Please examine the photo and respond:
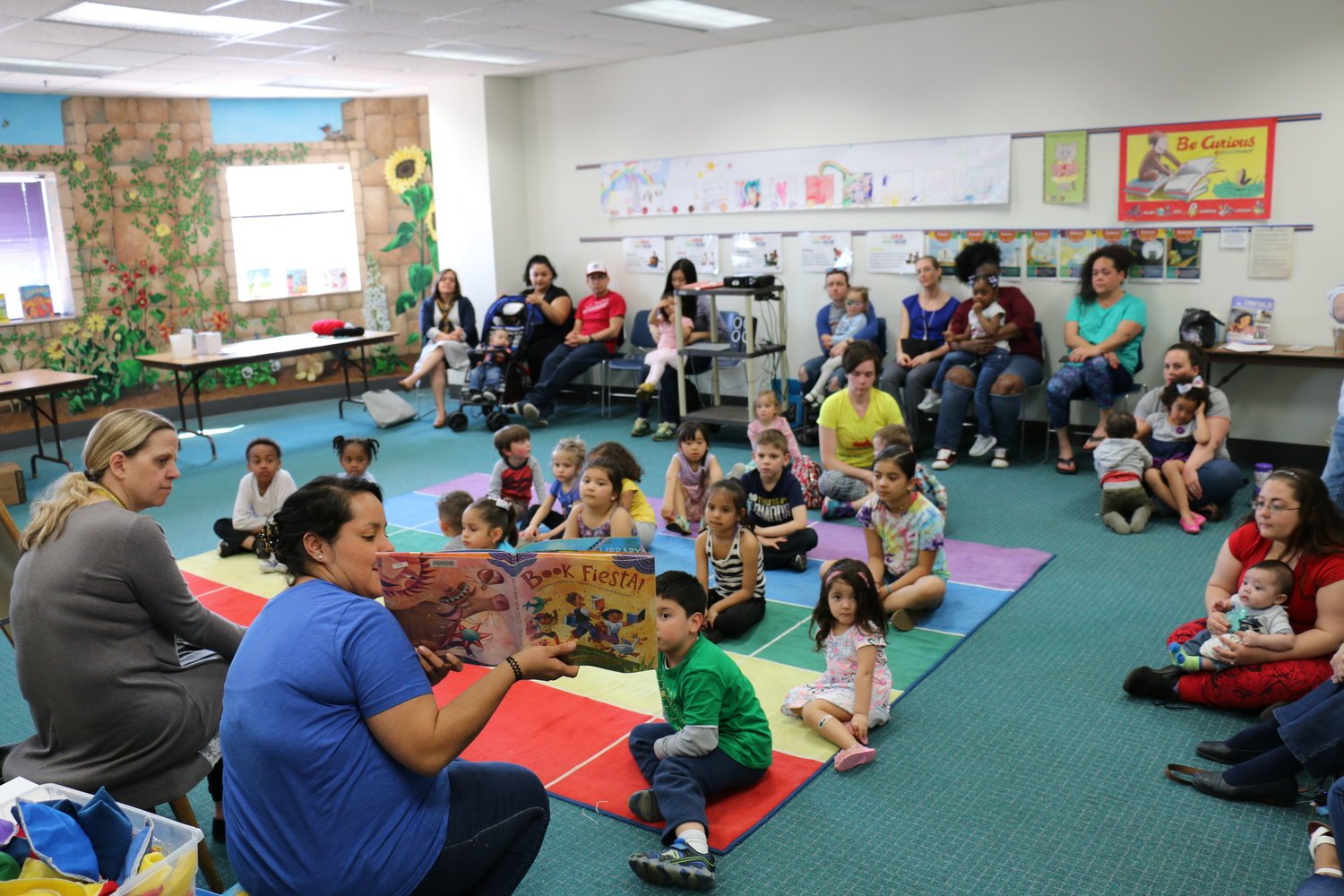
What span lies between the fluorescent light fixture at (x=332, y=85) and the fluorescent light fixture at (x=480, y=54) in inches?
60.5

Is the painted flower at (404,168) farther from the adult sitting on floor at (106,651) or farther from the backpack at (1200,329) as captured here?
the adult sitting on floor at (106,651)

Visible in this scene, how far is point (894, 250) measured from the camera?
27.9 ft

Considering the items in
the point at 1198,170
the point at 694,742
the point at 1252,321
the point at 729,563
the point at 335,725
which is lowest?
the point at 694,742

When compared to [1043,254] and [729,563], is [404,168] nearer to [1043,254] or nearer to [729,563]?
[1043,254]

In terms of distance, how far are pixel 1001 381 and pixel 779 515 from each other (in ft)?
8.71

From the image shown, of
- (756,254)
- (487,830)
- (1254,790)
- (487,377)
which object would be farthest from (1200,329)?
(487,830)

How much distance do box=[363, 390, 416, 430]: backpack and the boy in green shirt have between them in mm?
6787

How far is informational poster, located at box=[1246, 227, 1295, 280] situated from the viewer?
6.93 meters

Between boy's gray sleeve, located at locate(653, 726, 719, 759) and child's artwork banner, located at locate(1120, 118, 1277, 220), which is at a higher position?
child's artwork banner, located at locate(1120, 118, 1277, 220)

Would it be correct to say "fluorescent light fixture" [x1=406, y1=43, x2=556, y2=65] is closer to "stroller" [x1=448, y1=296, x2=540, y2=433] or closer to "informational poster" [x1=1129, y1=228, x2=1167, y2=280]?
"stroller" [x1=448, y1=296, x2=540, y2=433]

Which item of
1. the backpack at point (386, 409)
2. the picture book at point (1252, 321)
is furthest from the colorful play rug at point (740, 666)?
the backpack at point (386, 409)

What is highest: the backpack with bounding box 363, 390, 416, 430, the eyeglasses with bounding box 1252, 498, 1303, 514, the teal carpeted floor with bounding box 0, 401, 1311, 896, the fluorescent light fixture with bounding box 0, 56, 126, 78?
the fluorescent light fixture with bounding box 0, 56, 126, 78

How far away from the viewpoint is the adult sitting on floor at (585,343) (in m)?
9.68

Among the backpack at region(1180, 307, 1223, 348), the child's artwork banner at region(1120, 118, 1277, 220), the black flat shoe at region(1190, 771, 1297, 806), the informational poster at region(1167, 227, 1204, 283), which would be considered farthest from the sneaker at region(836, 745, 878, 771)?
the child's artwork banner at region(1120, 118, 1277, 220)
